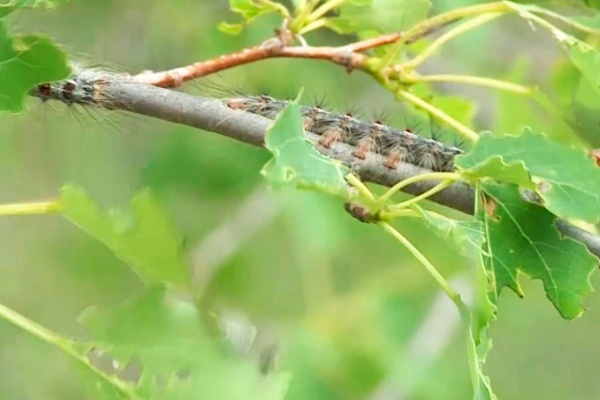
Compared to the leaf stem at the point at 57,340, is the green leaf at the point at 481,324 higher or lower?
higher

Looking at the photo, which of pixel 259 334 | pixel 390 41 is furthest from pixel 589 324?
pixel 390 41

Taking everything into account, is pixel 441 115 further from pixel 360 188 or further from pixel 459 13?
pixel 360 188

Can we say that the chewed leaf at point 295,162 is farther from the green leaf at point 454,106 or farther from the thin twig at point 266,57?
the green leaf at point 454,106

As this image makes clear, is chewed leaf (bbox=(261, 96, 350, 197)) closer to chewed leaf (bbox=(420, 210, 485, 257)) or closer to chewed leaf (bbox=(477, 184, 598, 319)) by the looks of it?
chewed leaf (bbox=(420, 210, 485, 257))

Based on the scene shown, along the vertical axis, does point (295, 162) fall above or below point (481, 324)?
above

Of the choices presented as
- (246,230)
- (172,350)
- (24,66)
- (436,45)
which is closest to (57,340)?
(172,350)

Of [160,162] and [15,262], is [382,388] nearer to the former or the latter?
[160,162]

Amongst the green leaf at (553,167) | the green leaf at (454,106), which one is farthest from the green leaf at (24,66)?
the green leaf at (454,106)
